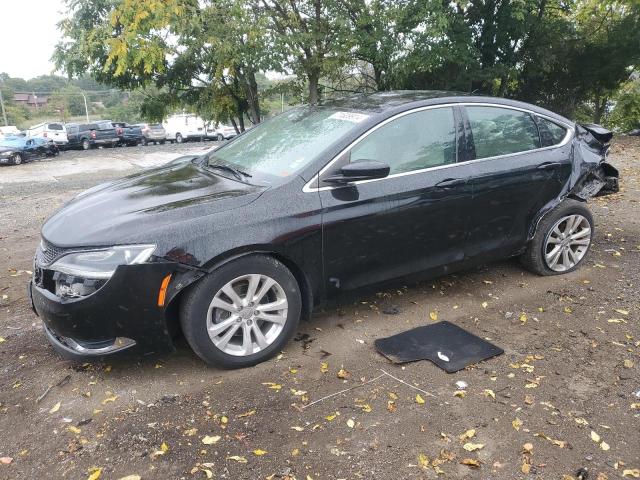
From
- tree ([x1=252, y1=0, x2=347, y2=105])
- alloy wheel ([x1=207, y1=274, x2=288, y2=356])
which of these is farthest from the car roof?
tree ([x1=252, y1=0, x2=347, y2=105])

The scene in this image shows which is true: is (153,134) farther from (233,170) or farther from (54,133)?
(233,170)

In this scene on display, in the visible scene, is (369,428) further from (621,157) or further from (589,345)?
(621,157)

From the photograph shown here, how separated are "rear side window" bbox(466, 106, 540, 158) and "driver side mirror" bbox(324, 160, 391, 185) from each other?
3.52 feet

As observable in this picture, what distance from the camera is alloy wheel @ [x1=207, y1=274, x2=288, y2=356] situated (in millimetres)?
3189

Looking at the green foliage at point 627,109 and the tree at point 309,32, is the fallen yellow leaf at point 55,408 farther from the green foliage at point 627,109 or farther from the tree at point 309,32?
the green foliage at point 627,109

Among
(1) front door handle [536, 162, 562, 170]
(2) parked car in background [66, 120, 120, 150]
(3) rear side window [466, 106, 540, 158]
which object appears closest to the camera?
(3) rear side window [466, 106, 540, 158]

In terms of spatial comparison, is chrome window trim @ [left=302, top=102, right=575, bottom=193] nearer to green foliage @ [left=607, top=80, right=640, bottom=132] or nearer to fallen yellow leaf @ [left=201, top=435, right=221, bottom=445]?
fallen yellow leaf @ [left=201, top=435, right=221, bottom=445]

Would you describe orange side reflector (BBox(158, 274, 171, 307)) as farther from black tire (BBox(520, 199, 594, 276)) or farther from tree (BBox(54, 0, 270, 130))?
tree (BBox(54, 0, 270, 130))

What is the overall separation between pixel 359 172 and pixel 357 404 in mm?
1430

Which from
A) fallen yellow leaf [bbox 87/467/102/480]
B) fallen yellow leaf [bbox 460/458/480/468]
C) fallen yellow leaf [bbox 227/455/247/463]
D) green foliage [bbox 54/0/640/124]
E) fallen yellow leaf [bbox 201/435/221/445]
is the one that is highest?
green foliage [bbox 54/0/640/124]

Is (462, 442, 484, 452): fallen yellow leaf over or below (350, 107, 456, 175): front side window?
below

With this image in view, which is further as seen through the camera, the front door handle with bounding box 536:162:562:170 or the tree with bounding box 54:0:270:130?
the tree with bounding box 54:0:270:130

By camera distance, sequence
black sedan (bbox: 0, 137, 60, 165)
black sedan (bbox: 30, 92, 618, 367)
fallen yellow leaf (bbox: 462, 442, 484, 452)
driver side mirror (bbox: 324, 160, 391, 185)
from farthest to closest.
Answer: black sedan (bbox: 0, 137, 60, 165), driver side mirror (bbox: 324, 160, 391, 185), black sedan (bbox: 30, 92, 618, 367), fallen yellow leaf (bbox: 462, 442, 484, 452)

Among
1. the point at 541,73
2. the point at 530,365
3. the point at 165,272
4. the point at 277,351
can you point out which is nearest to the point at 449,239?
the point at 530,365
